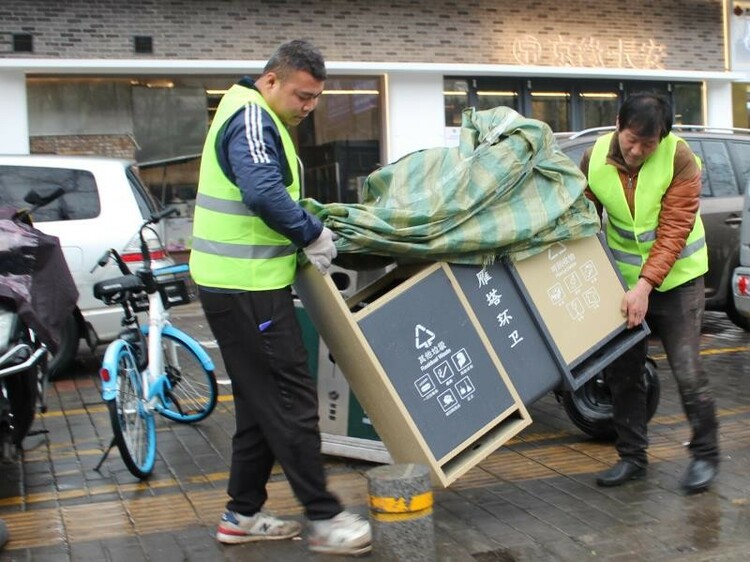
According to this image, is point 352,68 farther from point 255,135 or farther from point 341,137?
point 255,135

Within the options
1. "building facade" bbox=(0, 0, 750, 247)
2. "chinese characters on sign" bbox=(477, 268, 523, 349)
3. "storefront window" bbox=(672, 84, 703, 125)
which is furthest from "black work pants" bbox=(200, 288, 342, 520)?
"storefront window" bbox=(672, 84, 703, 125)

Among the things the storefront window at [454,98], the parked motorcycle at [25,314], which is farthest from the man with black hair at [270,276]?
the storefront window at [454,98]

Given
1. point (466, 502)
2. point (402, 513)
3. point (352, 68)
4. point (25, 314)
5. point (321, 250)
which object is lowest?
point (466, 502)

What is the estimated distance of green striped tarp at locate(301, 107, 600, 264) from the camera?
4.17 meters

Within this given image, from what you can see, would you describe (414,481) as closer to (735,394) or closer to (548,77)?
(735,394)

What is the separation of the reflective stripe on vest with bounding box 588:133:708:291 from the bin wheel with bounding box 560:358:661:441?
97cm

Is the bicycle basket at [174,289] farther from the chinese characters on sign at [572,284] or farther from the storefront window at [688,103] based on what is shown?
the storefront window at [688,103]

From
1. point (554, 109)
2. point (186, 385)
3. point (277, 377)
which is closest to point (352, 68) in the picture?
point (554, 109)

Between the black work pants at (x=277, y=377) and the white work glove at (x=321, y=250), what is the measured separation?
0.23 meters

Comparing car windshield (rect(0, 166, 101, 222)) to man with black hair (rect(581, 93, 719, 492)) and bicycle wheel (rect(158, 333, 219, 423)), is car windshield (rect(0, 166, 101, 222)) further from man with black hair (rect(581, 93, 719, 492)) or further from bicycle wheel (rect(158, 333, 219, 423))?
man with black hair (rect(581, 93, 719, 492))

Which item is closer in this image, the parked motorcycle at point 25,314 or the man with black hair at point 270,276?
the man with black hair at point 270,276

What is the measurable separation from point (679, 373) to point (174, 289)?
3.02 metres

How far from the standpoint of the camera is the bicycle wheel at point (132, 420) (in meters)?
5.07

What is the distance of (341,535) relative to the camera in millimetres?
4012
